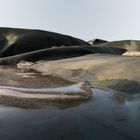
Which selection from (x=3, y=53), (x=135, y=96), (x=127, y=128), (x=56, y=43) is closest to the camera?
(x=127, y=128)

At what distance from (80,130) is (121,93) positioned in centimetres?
67

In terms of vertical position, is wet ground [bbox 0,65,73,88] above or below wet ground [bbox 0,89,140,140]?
above

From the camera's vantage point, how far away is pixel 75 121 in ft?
4.52

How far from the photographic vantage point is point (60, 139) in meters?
1.21

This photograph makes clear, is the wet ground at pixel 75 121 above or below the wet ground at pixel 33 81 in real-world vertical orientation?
below

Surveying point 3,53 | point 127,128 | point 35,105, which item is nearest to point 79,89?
point 35,105

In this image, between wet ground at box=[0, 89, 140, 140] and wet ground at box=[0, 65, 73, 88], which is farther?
wet ground at box=[0, 65, 73, 88]

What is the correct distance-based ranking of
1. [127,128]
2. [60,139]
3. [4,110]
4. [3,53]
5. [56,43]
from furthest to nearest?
[56,43]
[3,53]
[4,110]
[127,128]
[60,139]

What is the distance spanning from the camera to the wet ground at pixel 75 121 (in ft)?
4.10

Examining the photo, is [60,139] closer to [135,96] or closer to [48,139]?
[48,139]

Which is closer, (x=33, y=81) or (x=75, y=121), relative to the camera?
(x=75, y=121)

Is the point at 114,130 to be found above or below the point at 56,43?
below

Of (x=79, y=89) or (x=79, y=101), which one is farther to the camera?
(x=79, y=89)

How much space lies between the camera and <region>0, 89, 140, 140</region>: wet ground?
1.25 meters
